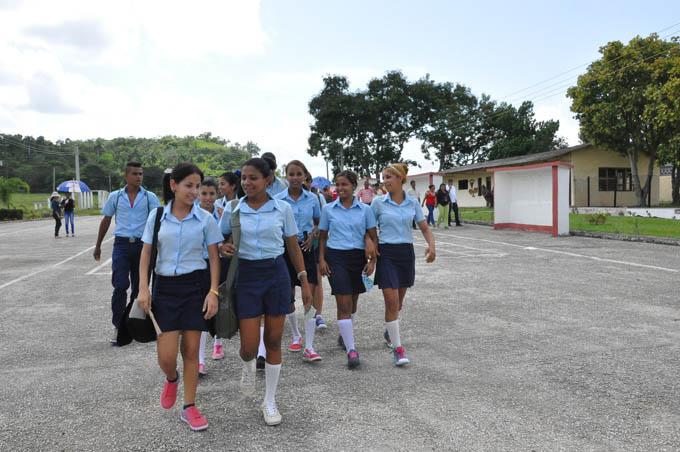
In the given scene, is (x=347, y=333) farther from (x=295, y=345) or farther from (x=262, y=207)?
(x=262, y=207)

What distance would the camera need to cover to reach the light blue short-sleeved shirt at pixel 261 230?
3.54m

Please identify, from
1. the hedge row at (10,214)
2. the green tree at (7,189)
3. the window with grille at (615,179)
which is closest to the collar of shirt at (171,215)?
the window with grille at (615,179)

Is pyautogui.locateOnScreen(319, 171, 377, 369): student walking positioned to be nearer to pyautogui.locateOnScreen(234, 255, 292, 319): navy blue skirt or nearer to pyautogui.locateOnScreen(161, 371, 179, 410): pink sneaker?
pyautogui.locateOnScreen(234, 255, 292, 319): navy blue skirt

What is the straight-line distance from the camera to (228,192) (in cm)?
550

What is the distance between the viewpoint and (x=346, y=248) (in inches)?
187

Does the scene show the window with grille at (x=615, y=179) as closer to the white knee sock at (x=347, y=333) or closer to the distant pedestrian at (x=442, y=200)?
the distant pedestrian at (x=442, y=200)

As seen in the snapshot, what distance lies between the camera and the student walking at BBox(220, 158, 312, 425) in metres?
3.50

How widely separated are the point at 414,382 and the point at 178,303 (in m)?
1.91

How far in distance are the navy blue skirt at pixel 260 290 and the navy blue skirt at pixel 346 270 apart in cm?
115

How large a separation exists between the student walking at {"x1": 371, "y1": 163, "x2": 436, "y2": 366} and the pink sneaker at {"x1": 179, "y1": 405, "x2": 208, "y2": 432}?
185 cm

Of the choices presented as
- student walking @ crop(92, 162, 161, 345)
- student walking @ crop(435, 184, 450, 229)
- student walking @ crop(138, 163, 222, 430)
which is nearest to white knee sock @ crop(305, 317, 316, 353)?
student walking @ crop(138, 163, 222, 430)

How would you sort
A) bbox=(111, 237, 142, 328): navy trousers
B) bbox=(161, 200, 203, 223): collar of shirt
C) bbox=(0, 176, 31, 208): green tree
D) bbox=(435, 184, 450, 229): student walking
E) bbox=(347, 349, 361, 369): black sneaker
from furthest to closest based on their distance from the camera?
bbox=(0, 176, 31, 208): green tree < bbox=(435, 184, 450, 229): student walking < bbox=(111, 237, 142, 328): navy trousers < bbox=(347, 349, 361, 369): black sneaker < bbox=(161, 200, 203, 223): collar of shirt

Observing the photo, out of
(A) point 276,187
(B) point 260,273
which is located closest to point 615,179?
(A) point 276,187

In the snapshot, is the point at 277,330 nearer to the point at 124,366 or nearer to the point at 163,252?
the point at 163,252
